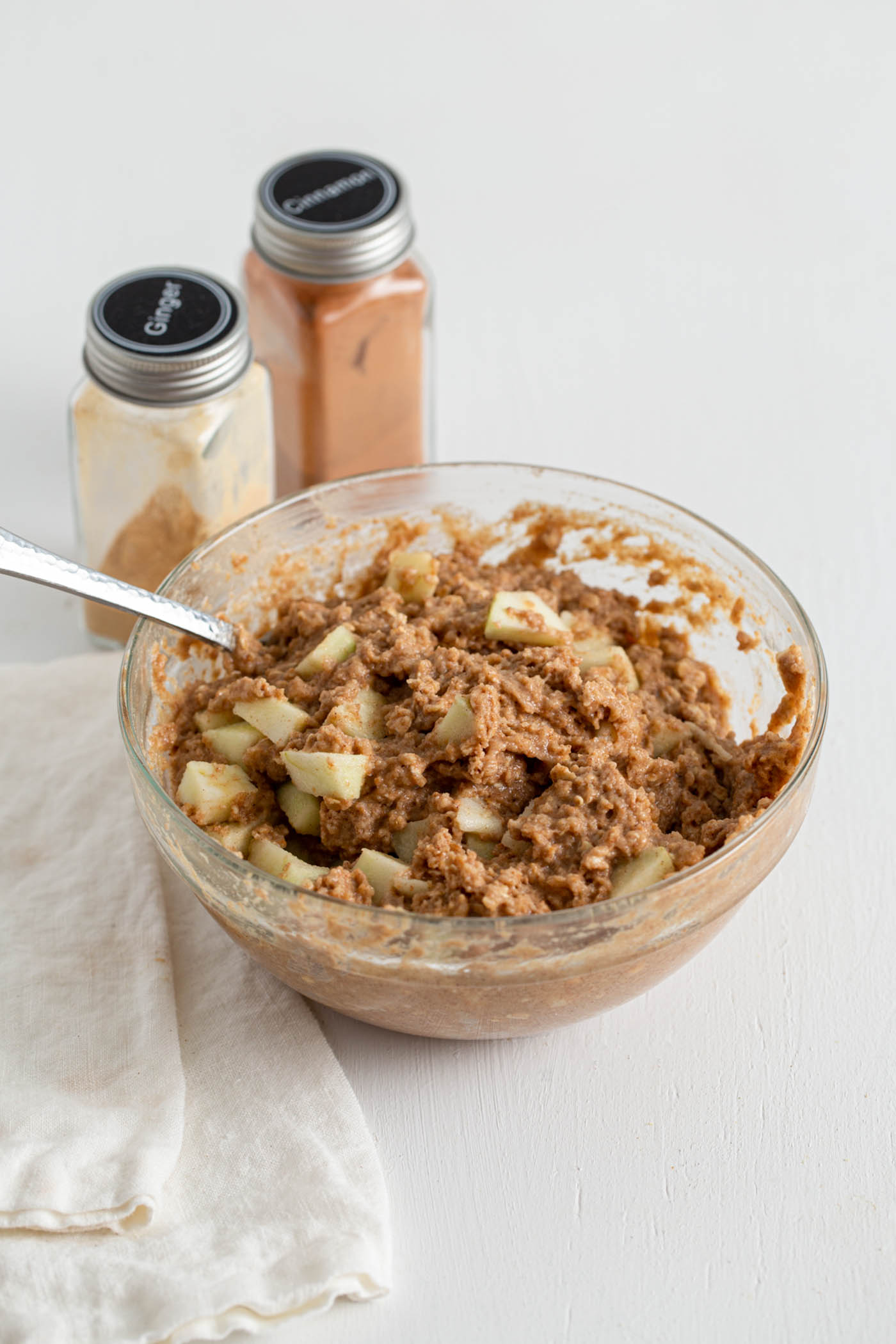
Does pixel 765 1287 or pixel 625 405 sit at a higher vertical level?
pixel 625 405

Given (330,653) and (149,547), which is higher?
(330,653)

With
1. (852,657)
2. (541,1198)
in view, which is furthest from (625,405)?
(541,1198)

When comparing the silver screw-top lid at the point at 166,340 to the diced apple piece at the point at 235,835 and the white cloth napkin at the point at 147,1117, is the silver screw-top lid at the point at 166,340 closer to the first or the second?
the white cloth napkin at the point at 147,1117

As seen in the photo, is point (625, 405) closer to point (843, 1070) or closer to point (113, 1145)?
point (843, 1070)

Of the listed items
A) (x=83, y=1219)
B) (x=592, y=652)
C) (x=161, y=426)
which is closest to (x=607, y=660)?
(x=592, y=652)

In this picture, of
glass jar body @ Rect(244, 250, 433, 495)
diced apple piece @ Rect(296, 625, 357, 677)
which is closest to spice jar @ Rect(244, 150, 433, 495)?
glass jar body @ Rect(244, 250, 433, 495)

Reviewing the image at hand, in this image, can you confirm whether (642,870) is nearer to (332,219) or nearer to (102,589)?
(102,589)

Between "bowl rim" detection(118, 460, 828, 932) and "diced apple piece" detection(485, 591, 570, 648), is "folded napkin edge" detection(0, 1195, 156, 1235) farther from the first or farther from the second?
"diced apple piece" detection(485, 591, 570, 648)
